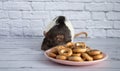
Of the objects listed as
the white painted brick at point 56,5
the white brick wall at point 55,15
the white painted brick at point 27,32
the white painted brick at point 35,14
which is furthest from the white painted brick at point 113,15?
the white painted brick at point 27,32

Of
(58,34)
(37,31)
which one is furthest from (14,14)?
(58,34)

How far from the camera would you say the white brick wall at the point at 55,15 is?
4.38 ft

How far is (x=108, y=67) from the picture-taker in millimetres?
852

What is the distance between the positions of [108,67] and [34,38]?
0.60 metres

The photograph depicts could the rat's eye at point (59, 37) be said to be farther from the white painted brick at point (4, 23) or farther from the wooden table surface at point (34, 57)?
the white painted brick at point (4, 23)

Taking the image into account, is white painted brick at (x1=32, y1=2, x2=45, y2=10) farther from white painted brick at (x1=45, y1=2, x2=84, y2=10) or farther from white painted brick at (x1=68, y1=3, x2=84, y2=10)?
white painted brick at (x1=68, y1=3, x2=84, y2=10)

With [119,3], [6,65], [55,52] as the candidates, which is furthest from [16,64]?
[119,3]

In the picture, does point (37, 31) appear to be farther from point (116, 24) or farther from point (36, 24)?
point (116, 24)

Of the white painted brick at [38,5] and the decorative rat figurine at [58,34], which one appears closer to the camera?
the decorative rat figurine at [58,34]

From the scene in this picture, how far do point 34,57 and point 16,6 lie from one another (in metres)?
0.48

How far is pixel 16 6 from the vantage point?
1.33 meters

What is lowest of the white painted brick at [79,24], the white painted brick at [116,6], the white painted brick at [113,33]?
the white painted brick at [113,33]

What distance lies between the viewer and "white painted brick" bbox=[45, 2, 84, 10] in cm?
133

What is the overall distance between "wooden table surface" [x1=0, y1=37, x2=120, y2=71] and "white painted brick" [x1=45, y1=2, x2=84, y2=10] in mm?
203
